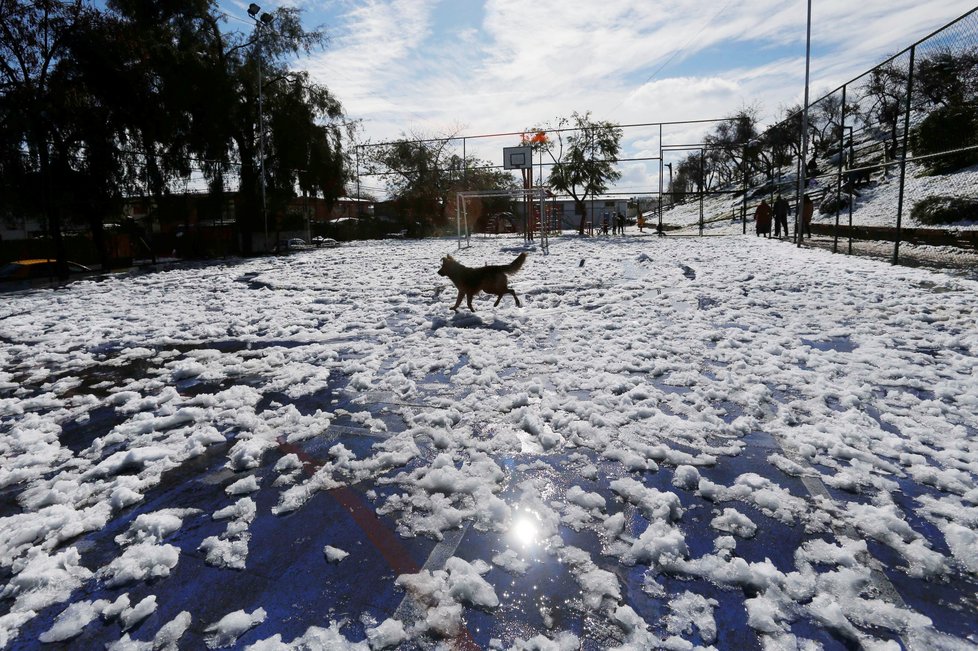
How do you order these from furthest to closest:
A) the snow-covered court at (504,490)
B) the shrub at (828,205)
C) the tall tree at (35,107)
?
the shrub at (828,205), the tall tree at (35,107), the snow-covered court at (504,490)

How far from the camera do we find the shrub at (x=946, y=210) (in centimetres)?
1481

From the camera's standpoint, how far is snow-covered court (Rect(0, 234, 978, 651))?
70.8 inches

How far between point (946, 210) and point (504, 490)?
18.6 m

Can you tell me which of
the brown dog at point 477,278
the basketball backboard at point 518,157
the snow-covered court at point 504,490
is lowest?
the snow-covered court at point 504,490

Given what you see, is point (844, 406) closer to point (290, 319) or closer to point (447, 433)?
point (447, 433)

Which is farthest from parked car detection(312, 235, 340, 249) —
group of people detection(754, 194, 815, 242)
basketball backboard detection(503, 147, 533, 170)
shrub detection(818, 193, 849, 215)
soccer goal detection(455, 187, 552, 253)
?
shrub detection(818, 193, 849, 215)

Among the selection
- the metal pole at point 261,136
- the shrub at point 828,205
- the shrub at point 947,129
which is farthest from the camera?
the shrub at point 828,205

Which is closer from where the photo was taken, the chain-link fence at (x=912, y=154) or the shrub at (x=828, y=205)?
the chain-link fence at (x=912, y=154)

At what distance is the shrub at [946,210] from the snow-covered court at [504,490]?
12.2m

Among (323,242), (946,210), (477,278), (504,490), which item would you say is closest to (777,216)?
(946,210)

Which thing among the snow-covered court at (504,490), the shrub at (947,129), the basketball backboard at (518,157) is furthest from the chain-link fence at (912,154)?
the basketball backboard at (518,157)

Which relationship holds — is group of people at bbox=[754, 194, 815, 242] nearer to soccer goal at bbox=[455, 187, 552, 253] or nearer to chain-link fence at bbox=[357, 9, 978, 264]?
chain-link fence at bbox=[357, 9, 978, 264]

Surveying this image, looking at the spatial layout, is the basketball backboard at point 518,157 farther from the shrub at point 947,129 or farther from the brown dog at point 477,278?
the brown dog at point 477,278

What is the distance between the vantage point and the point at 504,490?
8.67 feet
